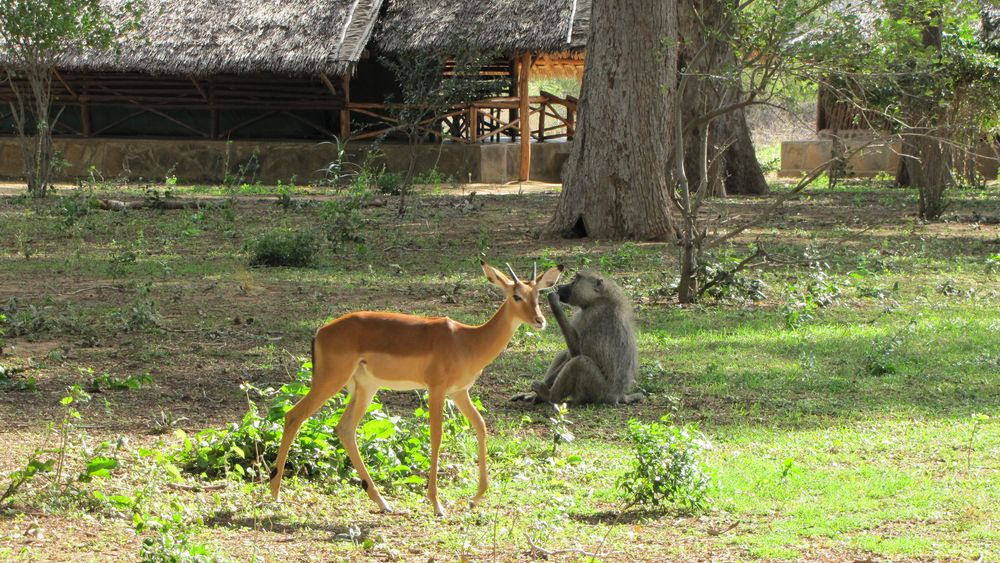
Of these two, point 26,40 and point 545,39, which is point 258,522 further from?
point 545,39

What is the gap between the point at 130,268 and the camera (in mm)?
12836

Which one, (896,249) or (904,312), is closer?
(904,312)

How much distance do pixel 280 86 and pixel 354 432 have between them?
2088 centimetres

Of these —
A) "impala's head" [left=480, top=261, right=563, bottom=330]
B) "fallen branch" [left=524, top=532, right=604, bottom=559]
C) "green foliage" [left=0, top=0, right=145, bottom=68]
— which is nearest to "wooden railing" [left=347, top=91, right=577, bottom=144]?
"green foliage" [left=0, top=0, right=145, bottom=68]

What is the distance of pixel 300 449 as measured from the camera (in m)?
5.98

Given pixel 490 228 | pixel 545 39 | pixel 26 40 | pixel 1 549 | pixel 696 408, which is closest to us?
pixel 1 549

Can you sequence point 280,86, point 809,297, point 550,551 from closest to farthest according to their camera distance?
1. point 550,551
2. point 809,297
3. point 280,86

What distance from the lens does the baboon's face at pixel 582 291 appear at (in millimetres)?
8062

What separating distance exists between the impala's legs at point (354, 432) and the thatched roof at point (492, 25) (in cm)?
1759

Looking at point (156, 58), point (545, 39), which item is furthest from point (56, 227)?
point (545, 39)

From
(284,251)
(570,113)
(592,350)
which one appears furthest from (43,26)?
(592,350)

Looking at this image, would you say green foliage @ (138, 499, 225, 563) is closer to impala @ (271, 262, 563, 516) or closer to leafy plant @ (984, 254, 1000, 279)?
impala @ (271, 262, 563, 516)

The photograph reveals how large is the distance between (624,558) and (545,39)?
62.6 ft

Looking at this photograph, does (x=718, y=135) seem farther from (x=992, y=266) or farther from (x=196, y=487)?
(x=196, y=487)
